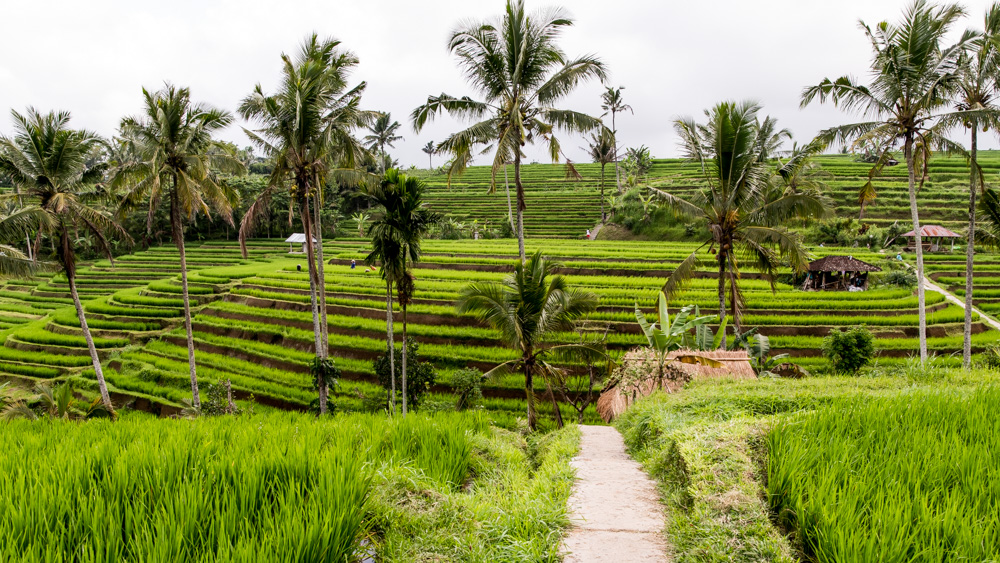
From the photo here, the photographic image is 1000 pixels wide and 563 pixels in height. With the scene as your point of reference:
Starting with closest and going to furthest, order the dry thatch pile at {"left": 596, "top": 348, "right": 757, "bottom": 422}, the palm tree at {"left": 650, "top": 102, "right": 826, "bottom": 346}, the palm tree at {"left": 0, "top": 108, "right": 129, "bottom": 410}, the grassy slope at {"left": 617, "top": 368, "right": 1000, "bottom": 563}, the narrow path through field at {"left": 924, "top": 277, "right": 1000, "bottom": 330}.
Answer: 1. the grassy slope at {"left": 617, "top": 368, "right": 1000, "bottom": 563}
2. the dry thatch pile at {"left": 596, "top": 348, "right": 757, "bottom": 422}
3. the palm tree at {"left": 650, "top": 102, "right": 826, "bottom": 346}
4. the palm tree at {"left": 0, "top": 108, "right": 129, "bottom": 410}
5. the narrow path through field at {"left": 924, "top": 277, "right": 1000, "bottom": 330}

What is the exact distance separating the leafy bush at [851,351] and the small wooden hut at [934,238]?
18277 mm

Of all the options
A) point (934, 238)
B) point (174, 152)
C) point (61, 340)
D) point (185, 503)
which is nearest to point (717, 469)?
point (185, 503)

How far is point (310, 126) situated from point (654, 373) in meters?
11.9

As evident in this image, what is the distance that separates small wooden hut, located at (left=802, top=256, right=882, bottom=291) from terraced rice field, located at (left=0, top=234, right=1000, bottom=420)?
1.59m

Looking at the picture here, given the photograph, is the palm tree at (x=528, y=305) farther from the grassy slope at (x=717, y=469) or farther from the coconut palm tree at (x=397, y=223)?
the grassy slope at (x=717, y=469)

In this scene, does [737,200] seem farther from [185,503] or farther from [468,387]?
[185,503]

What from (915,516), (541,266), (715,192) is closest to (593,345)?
(541,266)

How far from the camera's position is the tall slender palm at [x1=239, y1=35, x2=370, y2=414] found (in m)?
15.2

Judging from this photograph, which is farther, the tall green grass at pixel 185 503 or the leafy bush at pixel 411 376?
the leafy bush at pixel 411 376

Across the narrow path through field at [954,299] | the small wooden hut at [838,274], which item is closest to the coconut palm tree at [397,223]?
the small wooden hut at [838,274]

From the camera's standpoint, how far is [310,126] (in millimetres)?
15406

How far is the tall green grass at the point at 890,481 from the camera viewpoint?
242 cm

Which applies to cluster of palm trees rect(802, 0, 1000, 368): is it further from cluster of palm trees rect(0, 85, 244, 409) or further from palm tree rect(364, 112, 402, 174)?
palm tree rect(364, 112, 402, 174)

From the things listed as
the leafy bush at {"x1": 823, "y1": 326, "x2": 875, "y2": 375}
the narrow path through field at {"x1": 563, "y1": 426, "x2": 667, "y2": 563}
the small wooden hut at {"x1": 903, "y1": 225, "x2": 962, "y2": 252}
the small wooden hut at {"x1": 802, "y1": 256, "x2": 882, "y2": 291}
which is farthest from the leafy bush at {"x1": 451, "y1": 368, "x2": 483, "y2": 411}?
the small wooden hut at {"x1": 903, "y1": 225, "x2": 962, "y2": 252}
